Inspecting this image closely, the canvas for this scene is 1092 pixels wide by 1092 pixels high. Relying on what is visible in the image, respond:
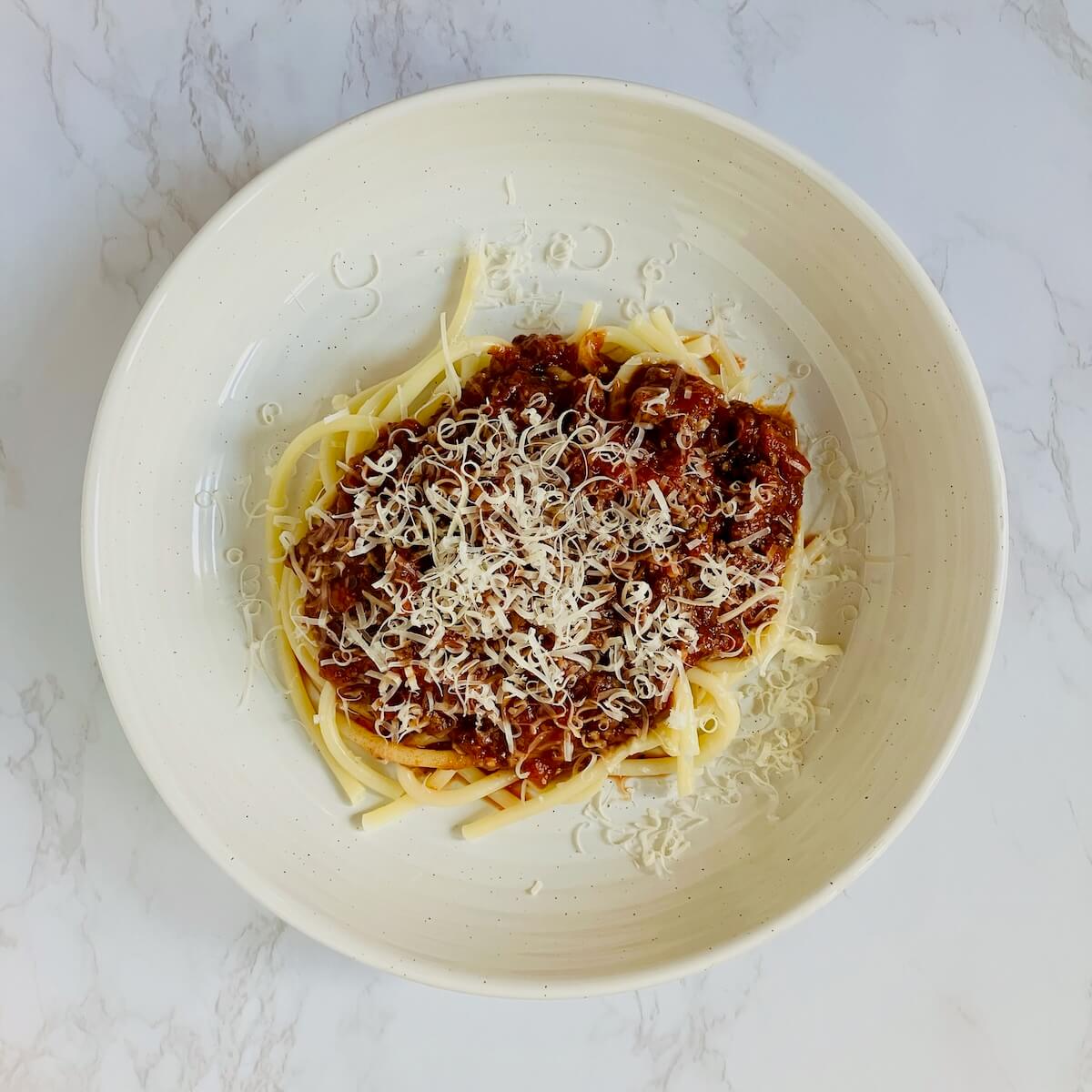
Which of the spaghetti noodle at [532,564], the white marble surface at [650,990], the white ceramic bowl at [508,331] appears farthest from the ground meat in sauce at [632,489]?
the white marble surface at [650,990]

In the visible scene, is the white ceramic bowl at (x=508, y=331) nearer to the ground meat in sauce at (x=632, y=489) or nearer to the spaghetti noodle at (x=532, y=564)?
the spaghetti noodle at (x=532, y=564)

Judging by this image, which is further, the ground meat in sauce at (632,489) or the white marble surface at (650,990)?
the white marble surface at (650,990)

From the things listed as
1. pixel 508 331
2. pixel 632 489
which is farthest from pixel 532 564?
pixel 508 331

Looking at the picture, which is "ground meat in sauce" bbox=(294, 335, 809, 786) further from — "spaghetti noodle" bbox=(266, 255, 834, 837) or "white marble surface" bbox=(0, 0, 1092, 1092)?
"white marble surface" bbox=(0, 0, 1092, 1092)

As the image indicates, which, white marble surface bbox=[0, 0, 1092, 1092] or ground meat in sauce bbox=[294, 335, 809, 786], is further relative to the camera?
white marble surface bbox=[0, 0, 1092, 1092]

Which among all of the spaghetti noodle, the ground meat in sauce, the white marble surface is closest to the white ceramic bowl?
the spaghetti noodle

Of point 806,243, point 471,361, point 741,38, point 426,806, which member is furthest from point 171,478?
point 741,38

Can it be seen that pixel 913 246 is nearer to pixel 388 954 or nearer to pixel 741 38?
pixel 741 38
